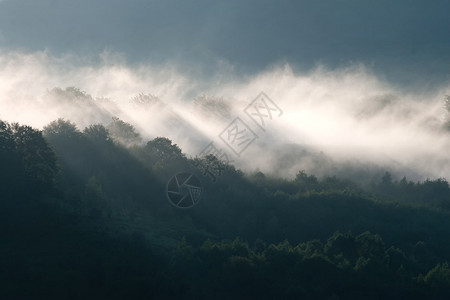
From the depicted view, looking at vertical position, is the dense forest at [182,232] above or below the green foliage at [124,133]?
below

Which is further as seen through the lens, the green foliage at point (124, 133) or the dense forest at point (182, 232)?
the green foliage at point (124, 133)

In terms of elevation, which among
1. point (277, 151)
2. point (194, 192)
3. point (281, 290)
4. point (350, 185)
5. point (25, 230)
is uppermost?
point (277, 151)

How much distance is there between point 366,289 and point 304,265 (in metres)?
9.74

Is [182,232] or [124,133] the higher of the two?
[124,133]

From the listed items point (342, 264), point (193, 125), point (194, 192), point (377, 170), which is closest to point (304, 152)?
point (377, 170)

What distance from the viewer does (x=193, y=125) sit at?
190125 mm

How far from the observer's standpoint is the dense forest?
7381 cm

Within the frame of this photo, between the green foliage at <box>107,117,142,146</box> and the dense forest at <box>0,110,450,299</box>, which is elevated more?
the green foliage at <box>107,117,142,146</box>

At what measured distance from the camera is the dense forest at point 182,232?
7381 centimetres

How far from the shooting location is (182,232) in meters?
101

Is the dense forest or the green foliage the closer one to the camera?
the dense forest

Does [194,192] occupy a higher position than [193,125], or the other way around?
[193,125]

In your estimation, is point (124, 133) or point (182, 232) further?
point (124, 133)

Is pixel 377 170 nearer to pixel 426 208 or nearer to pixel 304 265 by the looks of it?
pixel 426 208
